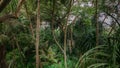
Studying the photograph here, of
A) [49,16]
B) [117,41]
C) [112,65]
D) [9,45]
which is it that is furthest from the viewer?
[9,45]

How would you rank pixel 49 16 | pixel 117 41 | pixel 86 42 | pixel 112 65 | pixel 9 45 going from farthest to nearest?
pixel 86 42, pixel 9 45, pixel 49 16, pixel 117 41, pixel 112 65

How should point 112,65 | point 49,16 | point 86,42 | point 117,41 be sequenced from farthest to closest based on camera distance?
1. point 86,42
2. point 49,16
3. point 117,41
4. point 112,65

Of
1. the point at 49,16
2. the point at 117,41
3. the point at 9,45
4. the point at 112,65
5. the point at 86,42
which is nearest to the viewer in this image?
the point at 112,65

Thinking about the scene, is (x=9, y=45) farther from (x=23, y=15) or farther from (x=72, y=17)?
(x=72, y=17)

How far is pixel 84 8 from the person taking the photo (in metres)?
9.62

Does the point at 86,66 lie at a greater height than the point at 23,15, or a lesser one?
lesser

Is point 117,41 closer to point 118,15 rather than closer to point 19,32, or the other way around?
point 118,15

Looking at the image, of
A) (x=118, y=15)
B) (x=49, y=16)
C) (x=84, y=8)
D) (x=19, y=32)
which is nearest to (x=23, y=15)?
(x=19, y=32)

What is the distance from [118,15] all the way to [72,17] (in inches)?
97.2

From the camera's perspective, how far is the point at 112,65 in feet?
10.7

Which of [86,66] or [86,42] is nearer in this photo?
[86,66]

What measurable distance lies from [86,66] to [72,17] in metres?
7.55

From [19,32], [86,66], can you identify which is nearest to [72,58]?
[19,32]

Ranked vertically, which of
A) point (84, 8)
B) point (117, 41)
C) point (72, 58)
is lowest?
point (72, 58)
